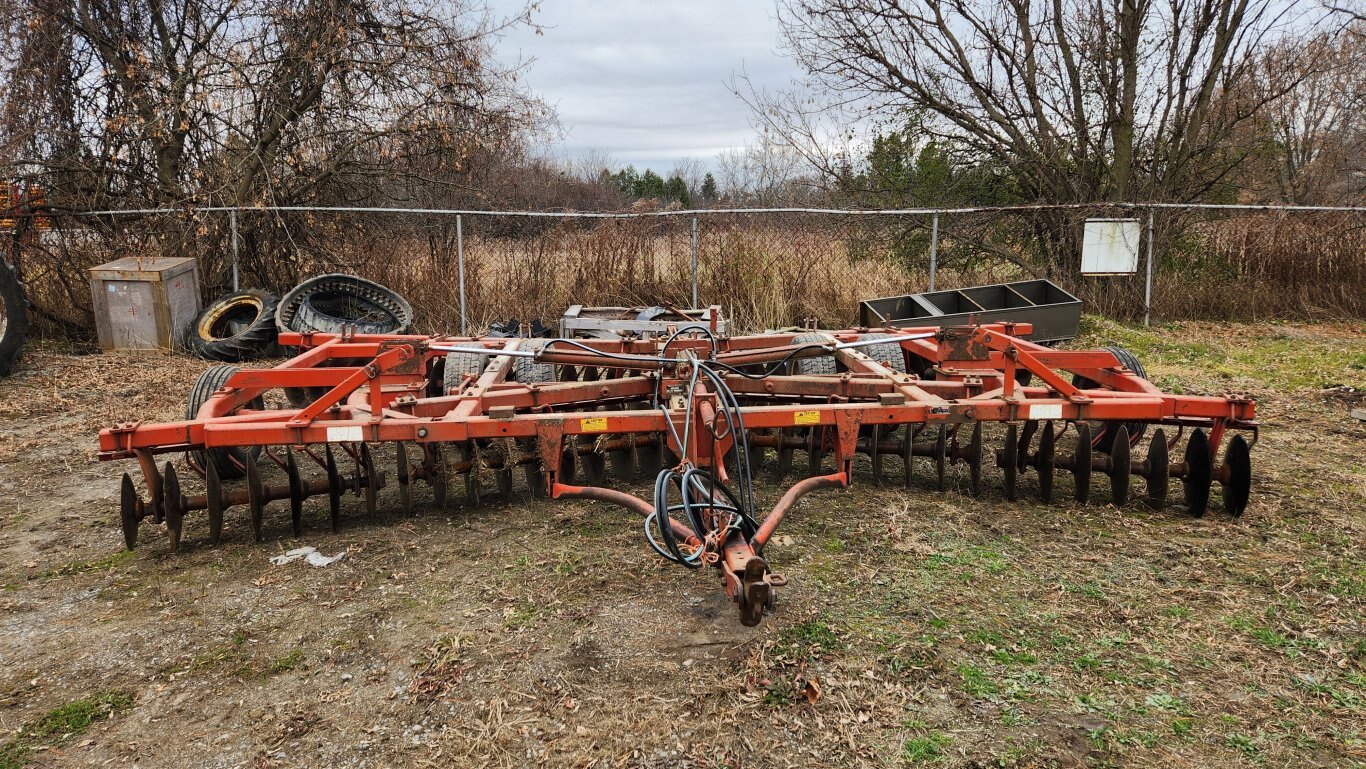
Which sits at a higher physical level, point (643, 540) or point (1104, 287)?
point (1104, 287)

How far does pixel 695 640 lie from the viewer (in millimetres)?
3002

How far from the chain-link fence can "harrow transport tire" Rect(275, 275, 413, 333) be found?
82cm

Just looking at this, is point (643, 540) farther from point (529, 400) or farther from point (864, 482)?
point (864, 482)

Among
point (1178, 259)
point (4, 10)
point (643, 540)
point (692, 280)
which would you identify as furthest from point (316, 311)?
point (1178, 259)

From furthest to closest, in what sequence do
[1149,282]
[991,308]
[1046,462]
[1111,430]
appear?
[1149,282], [991,308], [1111,430], [1046,462]

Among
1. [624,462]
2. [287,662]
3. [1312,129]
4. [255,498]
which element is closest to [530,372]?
[624,462]

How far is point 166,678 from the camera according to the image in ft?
9.36

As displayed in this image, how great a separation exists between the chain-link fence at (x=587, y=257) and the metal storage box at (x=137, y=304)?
750 mm

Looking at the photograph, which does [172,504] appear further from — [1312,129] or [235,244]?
[1312,129]

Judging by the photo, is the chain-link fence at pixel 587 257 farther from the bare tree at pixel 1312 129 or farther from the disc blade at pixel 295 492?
the disc blade at pixel 295 492

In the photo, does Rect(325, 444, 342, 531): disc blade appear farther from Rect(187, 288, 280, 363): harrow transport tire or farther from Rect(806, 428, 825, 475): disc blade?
Rect(187, 288, 280, 363): harrow transport tire

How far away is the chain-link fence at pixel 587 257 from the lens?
952 cm

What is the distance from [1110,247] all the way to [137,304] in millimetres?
10493

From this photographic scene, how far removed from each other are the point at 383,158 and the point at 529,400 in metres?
7.79
